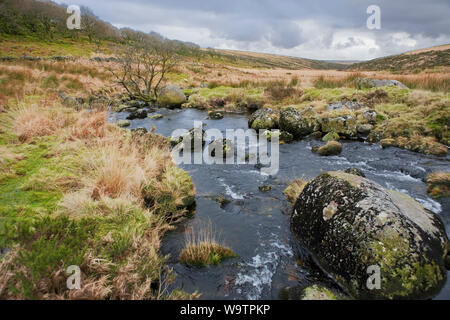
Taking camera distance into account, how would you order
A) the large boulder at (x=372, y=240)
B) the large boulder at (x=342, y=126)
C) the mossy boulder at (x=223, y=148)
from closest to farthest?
the large boulder at (x=372, y=240), the mossy boulder at (x=223, y=148), the large boulder at (x=342, y=126)

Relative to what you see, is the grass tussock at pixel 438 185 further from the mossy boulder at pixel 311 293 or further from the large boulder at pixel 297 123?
the large boulder at pixel 297 123

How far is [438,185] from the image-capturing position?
754 centimetres

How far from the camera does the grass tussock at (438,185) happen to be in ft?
23.6

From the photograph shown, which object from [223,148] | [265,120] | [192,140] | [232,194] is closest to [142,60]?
[265,120]

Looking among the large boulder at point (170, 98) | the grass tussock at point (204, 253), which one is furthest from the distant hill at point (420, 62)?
the grass tussock at point (204, 253)

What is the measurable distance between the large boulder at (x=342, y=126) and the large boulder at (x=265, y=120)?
111 inches

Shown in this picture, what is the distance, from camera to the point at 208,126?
16.5 metres

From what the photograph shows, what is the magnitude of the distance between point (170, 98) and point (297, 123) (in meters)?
12.7

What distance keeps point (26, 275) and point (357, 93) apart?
68.8 feet

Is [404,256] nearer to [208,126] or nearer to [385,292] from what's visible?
[385,292]

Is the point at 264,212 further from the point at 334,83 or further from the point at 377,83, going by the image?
the point at 334,83

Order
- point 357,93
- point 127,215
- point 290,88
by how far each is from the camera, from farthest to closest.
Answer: point 290,88 < point 357,93 < point 127,215

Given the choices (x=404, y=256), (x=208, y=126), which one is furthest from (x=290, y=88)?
(x=404, y=256)

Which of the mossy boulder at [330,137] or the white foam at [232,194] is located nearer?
the white foam at [232,194]
